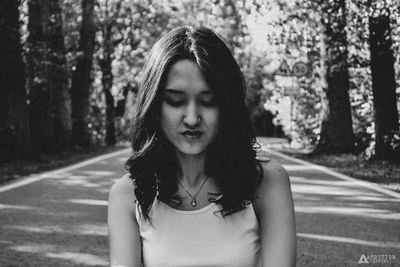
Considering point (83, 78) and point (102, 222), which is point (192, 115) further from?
point (83, 78)

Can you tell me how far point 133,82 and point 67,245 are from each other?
34998mm

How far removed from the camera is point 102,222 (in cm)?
792

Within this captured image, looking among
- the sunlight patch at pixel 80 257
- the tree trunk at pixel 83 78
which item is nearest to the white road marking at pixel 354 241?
the sunlight patch at pixel 80 257

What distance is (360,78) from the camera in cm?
2291

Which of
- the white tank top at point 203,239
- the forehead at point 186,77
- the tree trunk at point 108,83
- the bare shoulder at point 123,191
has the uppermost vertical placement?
the forehead at point 186,77

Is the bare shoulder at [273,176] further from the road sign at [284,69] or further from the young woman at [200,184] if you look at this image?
the road sign at [284,69]

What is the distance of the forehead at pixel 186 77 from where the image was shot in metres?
2.51

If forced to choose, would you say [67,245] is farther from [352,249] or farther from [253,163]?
[253,163]

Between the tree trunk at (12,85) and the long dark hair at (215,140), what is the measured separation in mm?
14348

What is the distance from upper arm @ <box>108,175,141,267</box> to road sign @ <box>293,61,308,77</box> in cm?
2164

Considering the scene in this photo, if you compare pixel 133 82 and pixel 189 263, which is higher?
pixel 189 263

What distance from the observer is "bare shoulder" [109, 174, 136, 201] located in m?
2.65

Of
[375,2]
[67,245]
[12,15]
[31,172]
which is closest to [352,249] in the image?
[67,245]

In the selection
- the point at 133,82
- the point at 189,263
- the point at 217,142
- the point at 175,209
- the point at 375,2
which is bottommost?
the point at 133,82
